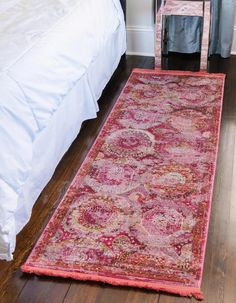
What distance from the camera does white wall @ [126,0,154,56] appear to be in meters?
3.47

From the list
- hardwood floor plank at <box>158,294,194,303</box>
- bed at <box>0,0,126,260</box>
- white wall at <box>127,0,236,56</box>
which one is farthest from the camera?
A: white wall at <box>127,0,236,56</box>

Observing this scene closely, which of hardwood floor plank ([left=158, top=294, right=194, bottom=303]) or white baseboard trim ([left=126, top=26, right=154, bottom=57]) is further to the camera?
white baseboard trim ([left=126, top=26, right=154, bottom=57])

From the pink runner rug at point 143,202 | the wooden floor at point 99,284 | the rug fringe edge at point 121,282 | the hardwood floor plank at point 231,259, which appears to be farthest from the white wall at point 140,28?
the rug fringe edge at point 121,282

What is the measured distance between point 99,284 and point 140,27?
246 centimetres

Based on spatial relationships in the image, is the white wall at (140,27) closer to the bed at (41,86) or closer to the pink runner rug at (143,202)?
the bed at (41,86)

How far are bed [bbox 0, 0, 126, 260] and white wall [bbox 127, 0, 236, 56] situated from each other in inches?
27.0

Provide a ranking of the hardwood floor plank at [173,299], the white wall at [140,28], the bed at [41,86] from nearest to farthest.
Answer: the hardwood floor plank at [173,299] → the bed at [41,86] → the white wall at [140,28]

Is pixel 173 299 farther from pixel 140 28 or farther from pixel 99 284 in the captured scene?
pixel 140 28

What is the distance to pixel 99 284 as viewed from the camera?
1582mm

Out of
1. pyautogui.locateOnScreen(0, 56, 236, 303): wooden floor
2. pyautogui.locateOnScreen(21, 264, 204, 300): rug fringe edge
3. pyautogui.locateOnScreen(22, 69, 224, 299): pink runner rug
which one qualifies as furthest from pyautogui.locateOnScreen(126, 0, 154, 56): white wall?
pyautogui.locateOnScreen(21, 264, 204, 300): rug fringe edge

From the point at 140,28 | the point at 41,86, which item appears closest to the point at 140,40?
the point at 140,28

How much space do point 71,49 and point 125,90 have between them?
0.88 meters

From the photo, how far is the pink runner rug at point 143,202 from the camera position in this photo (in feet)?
5.34

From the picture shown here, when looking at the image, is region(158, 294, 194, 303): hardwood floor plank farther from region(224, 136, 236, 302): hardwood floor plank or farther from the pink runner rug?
region(224, 136, 236, 302): hardwood floor plank
